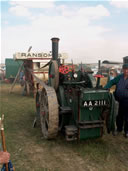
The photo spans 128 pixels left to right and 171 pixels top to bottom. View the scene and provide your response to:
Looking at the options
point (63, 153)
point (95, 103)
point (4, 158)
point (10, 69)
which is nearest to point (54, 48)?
point (95, 103)

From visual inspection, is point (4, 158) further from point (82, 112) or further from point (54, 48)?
point (54, 48)

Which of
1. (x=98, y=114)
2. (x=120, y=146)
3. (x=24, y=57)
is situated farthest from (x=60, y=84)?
(x=24, y=57)

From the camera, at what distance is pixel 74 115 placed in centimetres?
337

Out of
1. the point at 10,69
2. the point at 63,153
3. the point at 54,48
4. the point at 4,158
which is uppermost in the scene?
the point at 54,48

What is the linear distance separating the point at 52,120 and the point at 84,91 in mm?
→ 911

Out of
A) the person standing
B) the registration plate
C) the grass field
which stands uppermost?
the registration plate

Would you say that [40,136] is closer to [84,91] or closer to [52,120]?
[52,120]

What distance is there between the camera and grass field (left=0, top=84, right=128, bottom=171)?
283 cm

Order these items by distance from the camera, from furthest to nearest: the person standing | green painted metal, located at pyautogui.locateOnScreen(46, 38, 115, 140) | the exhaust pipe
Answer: the exhaust pipe → green painted metal, located at pyautogui.locateOnScreen(46, 38, 115, 140) → the person standing

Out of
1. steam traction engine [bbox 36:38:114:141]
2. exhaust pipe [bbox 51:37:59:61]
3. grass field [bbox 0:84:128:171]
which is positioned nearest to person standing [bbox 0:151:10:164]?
grass field [bbox 0:84:128:171]

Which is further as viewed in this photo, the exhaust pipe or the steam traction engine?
the exhaust pipe

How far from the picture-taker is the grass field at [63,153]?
283cm

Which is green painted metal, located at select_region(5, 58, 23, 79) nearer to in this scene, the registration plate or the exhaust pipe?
the exhaust pipe

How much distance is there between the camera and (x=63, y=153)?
3.24 m
